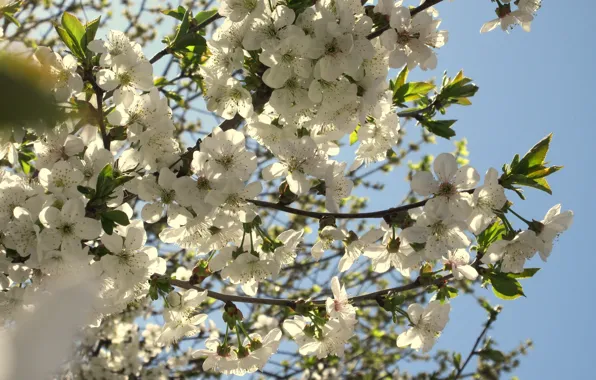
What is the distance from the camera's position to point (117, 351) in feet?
14.9

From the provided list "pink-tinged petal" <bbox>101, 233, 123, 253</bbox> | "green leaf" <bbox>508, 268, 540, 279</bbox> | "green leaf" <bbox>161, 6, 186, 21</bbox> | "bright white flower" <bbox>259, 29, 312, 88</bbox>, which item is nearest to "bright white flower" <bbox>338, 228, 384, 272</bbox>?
"green leaf" <bbox>508, 268, 540, 279</bbox>

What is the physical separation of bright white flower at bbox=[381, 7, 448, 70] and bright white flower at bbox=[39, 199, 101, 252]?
83cm

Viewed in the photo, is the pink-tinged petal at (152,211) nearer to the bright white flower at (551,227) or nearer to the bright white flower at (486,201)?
the bright white flower at (486,201)

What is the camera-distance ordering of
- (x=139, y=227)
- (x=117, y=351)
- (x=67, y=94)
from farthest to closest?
(x=117, y=351)
(x=139, y=227)
(x=67, y=94)

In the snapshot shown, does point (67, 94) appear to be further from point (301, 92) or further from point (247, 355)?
point (247, 355)

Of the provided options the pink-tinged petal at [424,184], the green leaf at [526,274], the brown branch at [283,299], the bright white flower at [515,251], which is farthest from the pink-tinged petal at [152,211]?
the green leaf at [526,274]

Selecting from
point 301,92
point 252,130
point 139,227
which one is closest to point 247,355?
point 139,227

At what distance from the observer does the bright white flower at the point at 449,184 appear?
1.39 metres

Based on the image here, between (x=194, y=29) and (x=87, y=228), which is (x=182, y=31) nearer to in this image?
(x=194, y=29)

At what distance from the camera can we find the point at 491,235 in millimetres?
1581

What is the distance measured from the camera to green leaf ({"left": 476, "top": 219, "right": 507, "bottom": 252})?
1559 mm

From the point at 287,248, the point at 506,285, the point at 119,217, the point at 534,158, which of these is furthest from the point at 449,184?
the point at 119,217

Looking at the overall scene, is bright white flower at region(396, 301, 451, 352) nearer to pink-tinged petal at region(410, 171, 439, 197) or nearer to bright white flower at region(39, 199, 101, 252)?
pink-tinged petal at region(410, 171, 439, 197)

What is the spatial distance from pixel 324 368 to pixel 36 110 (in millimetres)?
5052
